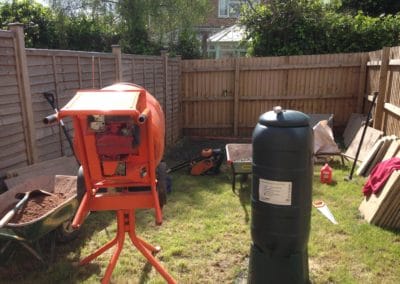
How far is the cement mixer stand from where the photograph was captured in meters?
2.32

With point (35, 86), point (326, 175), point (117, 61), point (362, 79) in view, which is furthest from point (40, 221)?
point (362, 79)

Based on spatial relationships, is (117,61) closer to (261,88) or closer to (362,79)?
(261,88)

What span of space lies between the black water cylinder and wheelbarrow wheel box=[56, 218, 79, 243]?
2.04m

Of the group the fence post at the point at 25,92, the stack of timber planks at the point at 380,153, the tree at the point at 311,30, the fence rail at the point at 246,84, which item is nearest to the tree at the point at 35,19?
the fence rail at the point at 246,84

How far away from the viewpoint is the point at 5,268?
3.38 meters

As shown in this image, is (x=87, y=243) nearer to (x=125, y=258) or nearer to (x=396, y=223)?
(x=125, y=258)

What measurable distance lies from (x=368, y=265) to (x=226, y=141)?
242 inches

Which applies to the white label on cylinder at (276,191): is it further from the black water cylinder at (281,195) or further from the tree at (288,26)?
the tree at (288,26)

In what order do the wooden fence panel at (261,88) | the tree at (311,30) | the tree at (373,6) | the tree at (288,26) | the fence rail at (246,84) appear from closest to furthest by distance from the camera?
the fence rail at (246,84)
the wooden fence panel at (261,88)
the tree at (311,30)
the tree at (288,26)
the tree at (373,6)

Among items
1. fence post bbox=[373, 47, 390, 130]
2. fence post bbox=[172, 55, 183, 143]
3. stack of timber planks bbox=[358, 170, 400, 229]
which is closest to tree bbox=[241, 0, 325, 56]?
fence post bbox=[172, 55, 183, 143]

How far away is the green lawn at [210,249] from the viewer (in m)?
3.29

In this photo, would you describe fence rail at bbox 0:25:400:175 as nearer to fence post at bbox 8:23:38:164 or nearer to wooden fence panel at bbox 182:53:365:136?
wooden fence panel at bbox 182:53:365:136

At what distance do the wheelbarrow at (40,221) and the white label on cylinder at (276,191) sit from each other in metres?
1.86

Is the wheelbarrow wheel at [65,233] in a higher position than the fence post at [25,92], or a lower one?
lower
